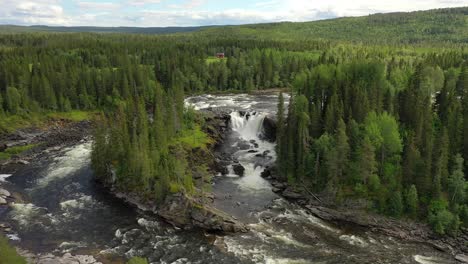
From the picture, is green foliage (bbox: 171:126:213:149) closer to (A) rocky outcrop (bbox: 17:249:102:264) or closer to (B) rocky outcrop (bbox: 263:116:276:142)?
(B) rocky outcrop (bbox: 263:116:276:142)

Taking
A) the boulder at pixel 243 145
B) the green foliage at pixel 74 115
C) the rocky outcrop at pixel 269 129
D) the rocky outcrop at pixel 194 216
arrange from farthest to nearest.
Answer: the green foliage at pixel 74 115 < the rocky outcrop at pixel 269 129 < the boulder at pixel 243 145 < the rocky outcrop at pixel 194 216

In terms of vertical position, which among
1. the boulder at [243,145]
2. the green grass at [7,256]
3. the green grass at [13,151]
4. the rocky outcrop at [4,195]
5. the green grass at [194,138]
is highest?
the green grass at [194,138]

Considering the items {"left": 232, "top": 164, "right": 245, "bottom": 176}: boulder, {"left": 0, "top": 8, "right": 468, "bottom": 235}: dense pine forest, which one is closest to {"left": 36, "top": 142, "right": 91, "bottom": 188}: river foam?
{"left": 0, "top": 8, "right": 468, "bottom": 235}: dense pine forest

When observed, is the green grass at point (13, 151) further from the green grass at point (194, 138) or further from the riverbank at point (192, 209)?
the green grass at point (194, 138)

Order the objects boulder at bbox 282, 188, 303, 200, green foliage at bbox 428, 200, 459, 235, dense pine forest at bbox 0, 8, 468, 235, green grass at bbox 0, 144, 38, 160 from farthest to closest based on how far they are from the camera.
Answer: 1. green grass at bbox 0, 144, 38, 160
2. boulder at bbox 282, 188, 303, 200
3. dense pine forest at bbox 0, 8, 468, 235
4. green foliage at bbox 428, 200, 459, 235

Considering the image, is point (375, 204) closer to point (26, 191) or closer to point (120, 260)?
point (120, 260)

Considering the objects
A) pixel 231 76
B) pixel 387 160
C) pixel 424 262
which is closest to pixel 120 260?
pixel 424 262

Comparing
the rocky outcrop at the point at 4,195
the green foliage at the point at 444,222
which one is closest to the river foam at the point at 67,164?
the rocky outcrop at the point at 4,195
